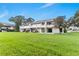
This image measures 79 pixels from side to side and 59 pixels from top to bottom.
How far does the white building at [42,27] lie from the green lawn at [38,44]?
0.05m

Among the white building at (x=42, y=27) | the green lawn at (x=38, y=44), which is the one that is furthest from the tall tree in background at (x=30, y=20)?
the green lawn at (x=38, y=44)

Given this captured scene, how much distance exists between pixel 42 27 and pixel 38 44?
19cm

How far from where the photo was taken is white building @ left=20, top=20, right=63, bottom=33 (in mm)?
3041

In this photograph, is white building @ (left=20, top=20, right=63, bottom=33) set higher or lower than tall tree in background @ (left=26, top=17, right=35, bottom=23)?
lower

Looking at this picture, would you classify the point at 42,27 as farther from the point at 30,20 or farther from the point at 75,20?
the point at 75,20

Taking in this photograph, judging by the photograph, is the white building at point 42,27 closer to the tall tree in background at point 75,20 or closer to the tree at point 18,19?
the tree at point 18,19

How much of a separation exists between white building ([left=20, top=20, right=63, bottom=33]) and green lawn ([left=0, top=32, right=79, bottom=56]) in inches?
1.8

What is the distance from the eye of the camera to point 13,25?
10.1ft

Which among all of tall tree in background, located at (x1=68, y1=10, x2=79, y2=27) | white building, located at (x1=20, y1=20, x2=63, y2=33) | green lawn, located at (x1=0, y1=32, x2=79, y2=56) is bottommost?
green lawn, located at (x1=0, y1=32, x2=79, y2=56)

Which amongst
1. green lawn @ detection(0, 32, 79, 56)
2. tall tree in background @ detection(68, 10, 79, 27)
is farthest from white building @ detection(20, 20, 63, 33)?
tall tree in background @ detection(68, 10, 79, 27)

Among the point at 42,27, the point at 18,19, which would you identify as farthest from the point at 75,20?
the point at 18,19

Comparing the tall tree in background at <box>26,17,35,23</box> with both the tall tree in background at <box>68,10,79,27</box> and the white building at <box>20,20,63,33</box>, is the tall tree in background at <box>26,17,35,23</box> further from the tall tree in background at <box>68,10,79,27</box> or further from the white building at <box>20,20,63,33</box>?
the tall tree in background at <box>68,10,79,27</box>

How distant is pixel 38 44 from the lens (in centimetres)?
301

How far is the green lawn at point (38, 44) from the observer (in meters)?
2.96
